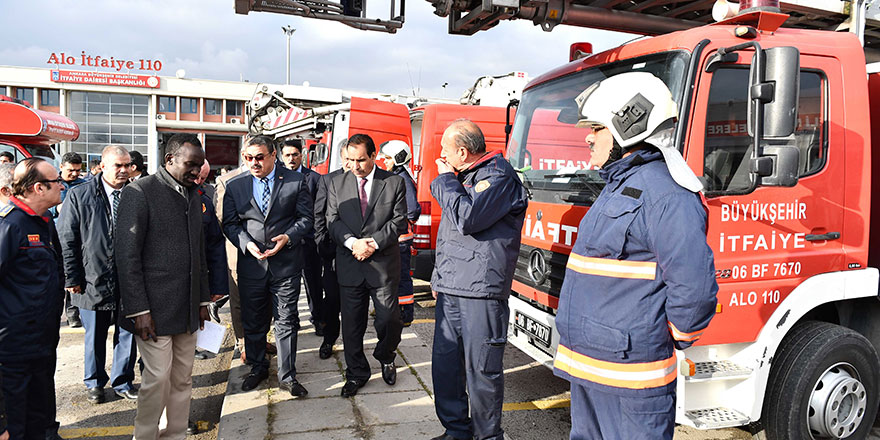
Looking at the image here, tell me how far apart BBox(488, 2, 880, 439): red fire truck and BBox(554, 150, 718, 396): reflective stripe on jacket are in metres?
0.91

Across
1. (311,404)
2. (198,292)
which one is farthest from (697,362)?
(198,292)

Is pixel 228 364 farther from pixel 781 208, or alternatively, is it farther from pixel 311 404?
pixel 781 208

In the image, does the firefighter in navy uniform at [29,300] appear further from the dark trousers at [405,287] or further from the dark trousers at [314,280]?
the dark trousers at [405,287]

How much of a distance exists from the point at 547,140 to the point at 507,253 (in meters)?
1.23

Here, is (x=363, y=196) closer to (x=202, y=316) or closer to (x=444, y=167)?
(x=444, y=167)

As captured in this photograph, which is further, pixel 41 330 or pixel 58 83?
pixel 58 83

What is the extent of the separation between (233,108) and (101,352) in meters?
42.2

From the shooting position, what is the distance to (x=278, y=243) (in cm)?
394

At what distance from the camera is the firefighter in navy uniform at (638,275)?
1930 millimetres

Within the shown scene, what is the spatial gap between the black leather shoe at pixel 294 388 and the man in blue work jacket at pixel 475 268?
3.99ft

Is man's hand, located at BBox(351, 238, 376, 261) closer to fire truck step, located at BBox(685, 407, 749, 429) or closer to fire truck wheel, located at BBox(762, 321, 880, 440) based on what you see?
fire truck step, located at BBox(685, 407, 749, 429)

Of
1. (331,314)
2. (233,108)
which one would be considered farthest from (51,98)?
(331,314)

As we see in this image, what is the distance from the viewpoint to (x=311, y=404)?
12.4 ft

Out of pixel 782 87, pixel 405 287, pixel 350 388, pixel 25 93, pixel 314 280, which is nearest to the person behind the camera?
pixel 782 87
